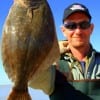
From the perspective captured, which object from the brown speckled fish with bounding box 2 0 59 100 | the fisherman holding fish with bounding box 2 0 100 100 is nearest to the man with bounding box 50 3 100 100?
the fisherman holding fish with bounding box 2 0 100 100

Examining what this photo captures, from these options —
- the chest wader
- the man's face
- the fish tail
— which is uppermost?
the man's face

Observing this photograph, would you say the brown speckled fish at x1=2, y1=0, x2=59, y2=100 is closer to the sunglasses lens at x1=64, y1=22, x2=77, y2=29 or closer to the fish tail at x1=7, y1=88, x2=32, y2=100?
the fish tail at x1=7, y1=88, x2=32, y2=100

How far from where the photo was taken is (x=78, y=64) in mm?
7312

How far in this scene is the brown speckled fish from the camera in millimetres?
5430

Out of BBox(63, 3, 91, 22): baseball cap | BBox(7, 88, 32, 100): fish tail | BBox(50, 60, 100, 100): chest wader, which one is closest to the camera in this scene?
BBox(7, 88, 32, 100): fish tail

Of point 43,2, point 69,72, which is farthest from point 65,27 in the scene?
point 43,2

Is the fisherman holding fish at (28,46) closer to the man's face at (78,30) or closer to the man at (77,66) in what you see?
the man at (77,66)

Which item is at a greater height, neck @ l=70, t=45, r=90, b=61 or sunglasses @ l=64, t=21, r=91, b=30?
sunglasses @ l=64, t=21, r=91, b=30

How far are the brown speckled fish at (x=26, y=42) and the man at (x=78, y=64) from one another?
1.54 metres

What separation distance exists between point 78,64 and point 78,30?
0.53 m

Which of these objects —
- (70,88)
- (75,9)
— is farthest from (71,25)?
(70,88)

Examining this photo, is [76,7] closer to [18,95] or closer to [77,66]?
[77,66]

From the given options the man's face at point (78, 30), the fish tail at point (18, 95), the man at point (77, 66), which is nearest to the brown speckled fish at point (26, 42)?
the fish tail at point (18, 95)

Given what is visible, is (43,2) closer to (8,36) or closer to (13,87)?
(8,36)
